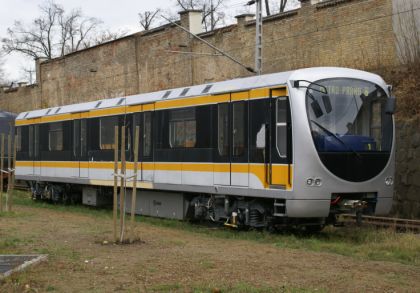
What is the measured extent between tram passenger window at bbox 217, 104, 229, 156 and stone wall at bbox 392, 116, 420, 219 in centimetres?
585

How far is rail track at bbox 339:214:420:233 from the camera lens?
14.9 metres

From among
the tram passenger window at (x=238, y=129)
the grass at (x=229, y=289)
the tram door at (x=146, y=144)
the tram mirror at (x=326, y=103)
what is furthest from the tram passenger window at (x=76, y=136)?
the grass at (x=229, y=289)

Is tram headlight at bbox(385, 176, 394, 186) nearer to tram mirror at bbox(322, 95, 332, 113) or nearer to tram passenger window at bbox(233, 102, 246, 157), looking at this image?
tram mirror at bbox(322, 95, 332, 113)

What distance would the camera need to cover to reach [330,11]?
25.5m

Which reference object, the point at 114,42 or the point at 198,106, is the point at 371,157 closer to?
the point at 198,106

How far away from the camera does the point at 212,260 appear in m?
10.1

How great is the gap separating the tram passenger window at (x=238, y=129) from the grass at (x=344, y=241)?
169cm

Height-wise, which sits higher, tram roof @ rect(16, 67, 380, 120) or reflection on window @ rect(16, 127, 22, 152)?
tram roof @ rect(16, 67, 380, 120)

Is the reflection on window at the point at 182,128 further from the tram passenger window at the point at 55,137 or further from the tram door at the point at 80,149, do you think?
the tram passenger window at the point at 55,137

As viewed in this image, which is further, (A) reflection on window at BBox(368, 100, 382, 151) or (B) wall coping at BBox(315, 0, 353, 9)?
(B) wall coping at BBox(315, 0, 353, 9)

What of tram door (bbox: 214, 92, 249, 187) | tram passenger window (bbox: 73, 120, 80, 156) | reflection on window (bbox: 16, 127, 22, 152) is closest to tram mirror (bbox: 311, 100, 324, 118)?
tram door (bbox: 214, 92, 249, 187)

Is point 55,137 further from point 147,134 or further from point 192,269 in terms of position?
point 192,269

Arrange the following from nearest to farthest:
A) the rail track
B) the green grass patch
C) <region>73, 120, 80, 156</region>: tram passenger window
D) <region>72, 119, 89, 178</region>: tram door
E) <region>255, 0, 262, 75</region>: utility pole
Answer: the green grass patch → the rail track → <region>72, 119, 89, 178</region>: tram door → <region>73, 120, 80, 156</region>: tram passenger window → <region>255, 0, 262, 75</region>: utility pole

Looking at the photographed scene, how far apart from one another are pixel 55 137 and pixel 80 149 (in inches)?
80.7
